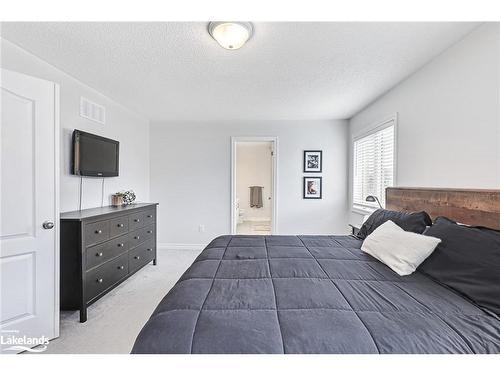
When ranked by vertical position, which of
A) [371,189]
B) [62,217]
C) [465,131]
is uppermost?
[465,131]

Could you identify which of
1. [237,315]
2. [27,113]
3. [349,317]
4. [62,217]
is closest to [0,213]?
[62,217]

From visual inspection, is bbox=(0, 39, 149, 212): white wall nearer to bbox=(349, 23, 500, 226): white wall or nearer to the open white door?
the open white door

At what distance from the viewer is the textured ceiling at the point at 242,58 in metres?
1.77

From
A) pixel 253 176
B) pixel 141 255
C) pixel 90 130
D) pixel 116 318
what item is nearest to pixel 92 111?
pixel 90 130

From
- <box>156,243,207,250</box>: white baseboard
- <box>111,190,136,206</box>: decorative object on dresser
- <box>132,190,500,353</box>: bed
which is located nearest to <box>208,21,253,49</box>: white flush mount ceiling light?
<box>132,190,500,353</box>: bed

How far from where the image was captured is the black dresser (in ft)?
6.78

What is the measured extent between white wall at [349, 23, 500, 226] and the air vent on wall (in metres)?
3.69

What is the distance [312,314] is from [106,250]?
224 cm

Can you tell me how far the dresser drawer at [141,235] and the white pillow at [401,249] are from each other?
262 cm

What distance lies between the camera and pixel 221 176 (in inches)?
173

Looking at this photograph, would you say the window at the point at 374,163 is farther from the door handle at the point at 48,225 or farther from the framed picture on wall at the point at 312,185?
the door handle at the point at 48,225

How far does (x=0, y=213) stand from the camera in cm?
160
